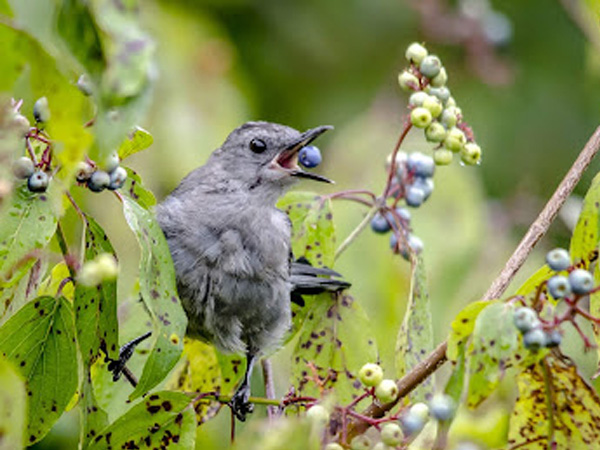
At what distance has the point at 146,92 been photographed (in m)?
1.99

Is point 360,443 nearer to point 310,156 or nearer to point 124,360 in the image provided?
point 124,360

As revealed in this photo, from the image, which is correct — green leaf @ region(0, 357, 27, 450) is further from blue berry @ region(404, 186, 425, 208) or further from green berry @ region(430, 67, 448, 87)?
blue berry @ region(404, 186, 425, 208)

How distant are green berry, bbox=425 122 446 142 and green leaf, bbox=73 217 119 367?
941mm

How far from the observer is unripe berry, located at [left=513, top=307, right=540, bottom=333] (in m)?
2.38

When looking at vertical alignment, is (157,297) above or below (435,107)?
below

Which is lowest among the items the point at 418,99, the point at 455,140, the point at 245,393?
the point at 245,393

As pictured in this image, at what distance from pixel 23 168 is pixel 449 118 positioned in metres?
1.21

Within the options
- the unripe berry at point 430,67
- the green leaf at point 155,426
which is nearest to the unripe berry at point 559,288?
the unripe berry at point 430,67

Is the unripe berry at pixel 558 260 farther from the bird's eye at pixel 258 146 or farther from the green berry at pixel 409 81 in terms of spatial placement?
the bird's eye at pixel 258 146

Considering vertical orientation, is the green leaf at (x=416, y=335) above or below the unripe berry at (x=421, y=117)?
below

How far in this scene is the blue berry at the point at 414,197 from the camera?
3760 millimetres

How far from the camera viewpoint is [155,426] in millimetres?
2855

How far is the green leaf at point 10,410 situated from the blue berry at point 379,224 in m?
2.14

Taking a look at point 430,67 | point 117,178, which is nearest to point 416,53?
point 430,67
